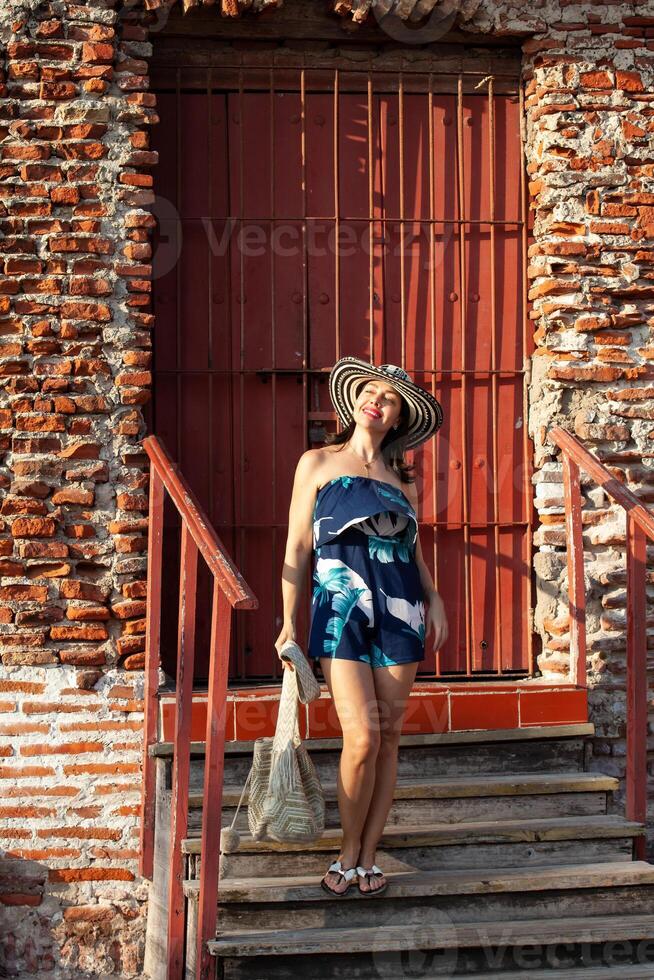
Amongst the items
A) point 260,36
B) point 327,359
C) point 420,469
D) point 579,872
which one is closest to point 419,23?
point 260,36

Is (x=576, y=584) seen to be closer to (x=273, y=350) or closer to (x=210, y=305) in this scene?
(x=273, y=350)

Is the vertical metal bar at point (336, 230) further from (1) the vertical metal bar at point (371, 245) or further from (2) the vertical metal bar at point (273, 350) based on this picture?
A: (2) the vertical metal bar at point (273, 350)

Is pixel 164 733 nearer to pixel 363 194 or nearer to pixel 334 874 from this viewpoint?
pixel 334 874

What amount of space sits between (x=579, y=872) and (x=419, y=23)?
12.1 ft

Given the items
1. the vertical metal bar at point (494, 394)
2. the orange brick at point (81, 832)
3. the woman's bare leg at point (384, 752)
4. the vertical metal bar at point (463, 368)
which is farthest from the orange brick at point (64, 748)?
the vertical metal bar at point (494, 394)

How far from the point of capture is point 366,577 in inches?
177

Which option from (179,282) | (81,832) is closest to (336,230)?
(179,282)

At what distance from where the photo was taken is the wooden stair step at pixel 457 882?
431 centimetres

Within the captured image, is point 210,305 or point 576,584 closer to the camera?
point 576,584

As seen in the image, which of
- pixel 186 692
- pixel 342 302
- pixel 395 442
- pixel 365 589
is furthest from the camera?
pixel 342 302

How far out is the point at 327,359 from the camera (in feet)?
19.2

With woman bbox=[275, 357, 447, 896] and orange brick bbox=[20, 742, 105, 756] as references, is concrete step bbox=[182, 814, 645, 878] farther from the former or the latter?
orange brick bbox=[20, 742, 105, 756]

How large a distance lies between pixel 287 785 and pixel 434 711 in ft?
3.47

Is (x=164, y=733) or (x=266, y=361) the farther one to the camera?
(x=266, y=361)
